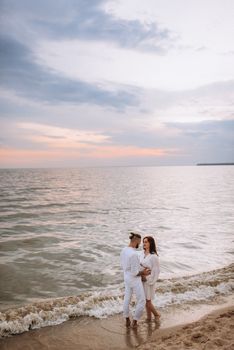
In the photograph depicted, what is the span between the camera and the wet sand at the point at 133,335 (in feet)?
19.6

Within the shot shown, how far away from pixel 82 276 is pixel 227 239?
1019 centimetres

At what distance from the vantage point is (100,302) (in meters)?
8.99

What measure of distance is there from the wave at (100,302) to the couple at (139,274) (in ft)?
4.78

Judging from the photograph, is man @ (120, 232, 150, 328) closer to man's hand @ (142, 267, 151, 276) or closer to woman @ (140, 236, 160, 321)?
man's hand @ (142, 267, 151, 276)

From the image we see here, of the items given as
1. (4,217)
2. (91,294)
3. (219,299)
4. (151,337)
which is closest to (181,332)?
(151,337)

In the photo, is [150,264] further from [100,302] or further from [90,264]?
[90,264]

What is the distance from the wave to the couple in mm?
1456

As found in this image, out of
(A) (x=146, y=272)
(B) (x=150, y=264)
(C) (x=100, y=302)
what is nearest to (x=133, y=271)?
(A) (x=146, y=272)

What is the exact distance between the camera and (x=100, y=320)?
7988mm

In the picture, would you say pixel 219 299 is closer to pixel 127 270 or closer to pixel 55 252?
pixel 127 270

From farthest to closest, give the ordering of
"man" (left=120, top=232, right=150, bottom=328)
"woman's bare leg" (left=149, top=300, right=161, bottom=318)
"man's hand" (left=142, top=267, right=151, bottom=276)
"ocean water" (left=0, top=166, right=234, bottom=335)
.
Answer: "ocean water" (left=0, top=166, right=234, bottom=335)
"woman's bare leg" (left=149, top=300, right=161, bottom=318)
"man's hand" (left=142, top=267, right=151, bottom=276)
"man" (left=120, top=232, right=150, bottom=328)

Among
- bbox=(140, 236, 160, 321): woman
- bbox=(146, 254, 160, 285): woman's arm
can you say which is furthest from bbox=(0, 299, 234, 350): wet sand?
bbox=(146, 254, 160, 285): woman's arm

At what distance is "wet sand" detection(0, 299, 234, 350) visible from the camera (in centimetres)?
599

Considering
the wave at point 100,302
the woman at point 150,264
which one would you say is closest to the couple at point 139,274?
the woman at point 150,264
